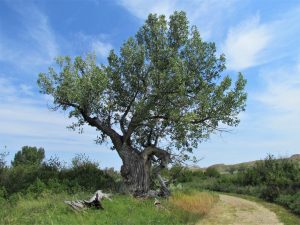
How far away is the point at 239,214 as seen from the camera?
20969 millimetres

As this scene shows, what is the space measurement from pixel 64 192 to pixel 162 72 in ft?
27.2

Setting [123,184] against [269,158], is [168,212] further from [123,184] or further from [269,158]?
[269,158]

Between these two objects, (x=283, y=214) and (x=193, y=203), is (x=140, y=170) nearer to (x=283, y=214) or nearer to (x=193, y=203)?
(x=193, y=203)

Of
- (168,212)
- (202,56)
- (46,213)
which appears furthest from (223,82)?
(46,213)

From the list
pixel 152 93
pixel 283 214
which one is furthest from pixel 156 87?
pixel 283 214

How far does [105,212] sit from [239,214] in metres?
8.01

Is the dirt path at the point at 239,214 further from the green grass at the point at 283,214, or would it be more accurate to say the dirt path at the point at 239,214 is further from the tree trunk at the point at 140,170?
the tree trunk at the point at 140,170

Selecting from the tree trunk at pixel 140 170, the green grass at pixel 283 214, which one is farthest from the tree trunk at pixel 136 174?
the green grass at pixel 283 214

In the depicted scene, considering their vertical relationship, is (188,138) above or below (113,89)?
below

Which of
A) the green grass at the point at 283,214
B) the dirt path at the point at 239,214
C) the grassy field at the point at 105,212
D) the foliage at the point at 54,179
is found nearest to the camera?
the grassy field at the point at 105,212

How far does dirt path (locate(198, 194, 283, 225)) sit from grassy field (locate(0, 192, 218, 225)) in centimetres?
64

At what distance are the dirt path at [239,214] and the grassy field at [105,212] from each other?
64 cm

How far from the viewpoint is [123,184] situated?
23891mm

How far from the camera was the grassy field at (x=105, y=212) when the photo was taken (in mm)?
14250
